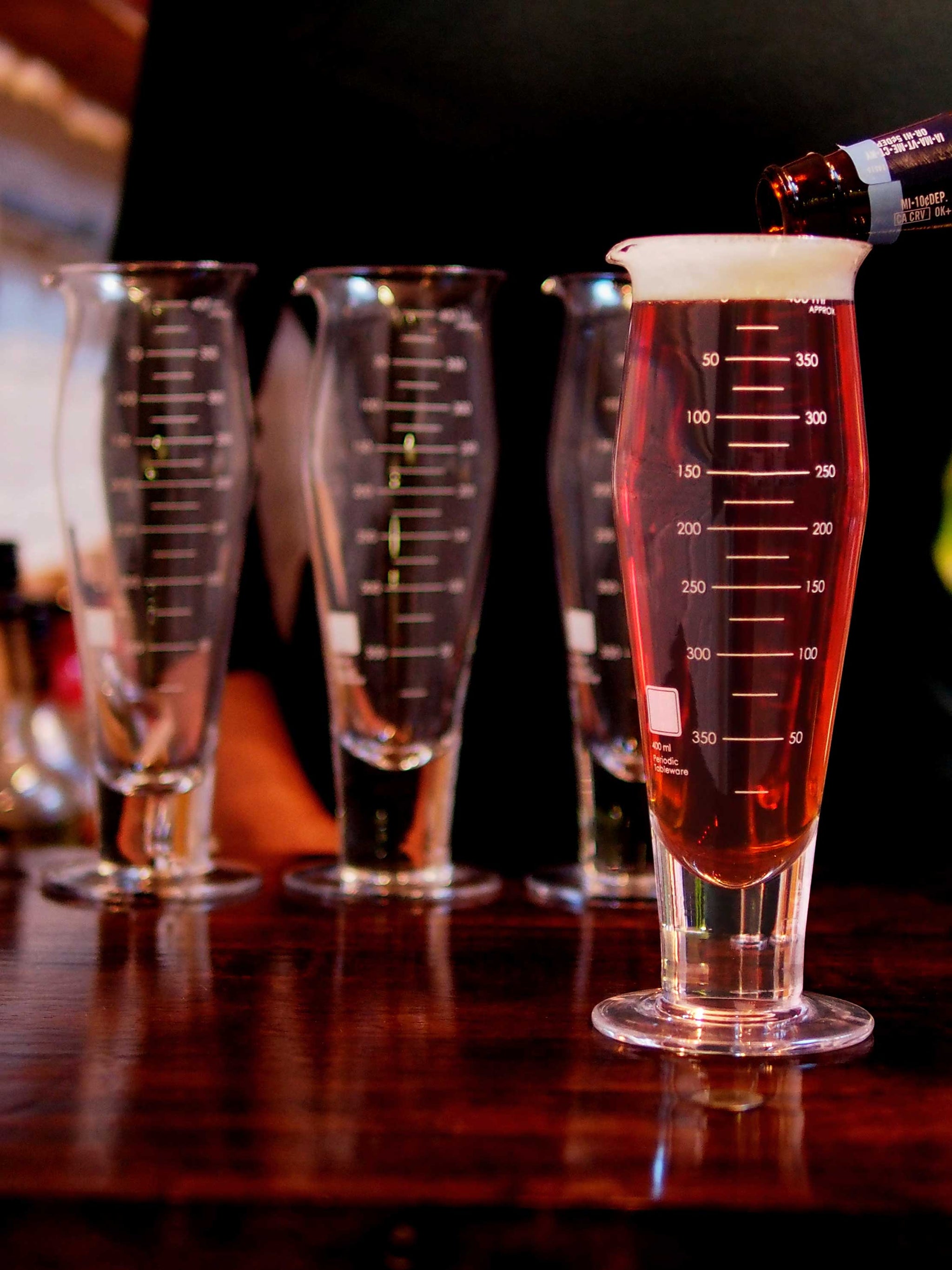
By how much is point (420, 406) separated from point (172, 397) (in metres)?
0.14

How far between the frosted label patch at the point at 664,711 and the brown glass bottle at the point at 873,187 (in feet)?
0.72

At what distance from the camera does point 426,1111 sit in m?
0.62

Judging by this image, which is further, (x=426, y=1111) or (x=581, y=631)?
(x=581, y=631)

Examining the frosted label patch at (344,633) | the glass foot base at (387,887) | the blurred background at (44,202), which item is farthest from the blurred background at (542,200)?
the blurred background at (44,202)

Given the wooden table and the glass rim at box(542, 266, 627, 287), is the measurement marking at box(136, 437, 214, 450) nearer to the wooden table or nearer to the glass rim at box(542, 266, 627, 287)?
the glass rim at box(542, 266, 627, 287)

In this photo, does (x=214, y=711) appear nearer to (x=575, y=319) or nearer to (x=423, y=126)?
(x=575, y=319)

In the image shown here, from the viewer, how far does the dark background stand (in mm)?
1205

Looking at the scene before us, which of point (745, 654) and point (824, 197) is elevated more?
point (824, 197)

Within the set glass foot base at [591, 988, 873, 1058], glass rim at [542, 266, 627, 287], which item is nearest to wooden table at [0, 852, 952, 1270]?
glass foot base at [591, 988, 873, 1058]

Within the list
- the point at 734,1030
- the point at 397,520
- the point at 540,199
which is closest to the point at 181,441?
the point at 397,520

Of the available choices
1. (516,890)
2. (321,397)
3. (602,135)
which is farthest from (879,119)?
(516,890)

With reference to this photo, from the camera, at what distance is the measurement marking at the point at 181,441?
100 centimetres

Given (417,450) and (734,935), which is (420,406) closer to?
(417,450)

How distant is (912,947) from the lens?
34.8 inches
